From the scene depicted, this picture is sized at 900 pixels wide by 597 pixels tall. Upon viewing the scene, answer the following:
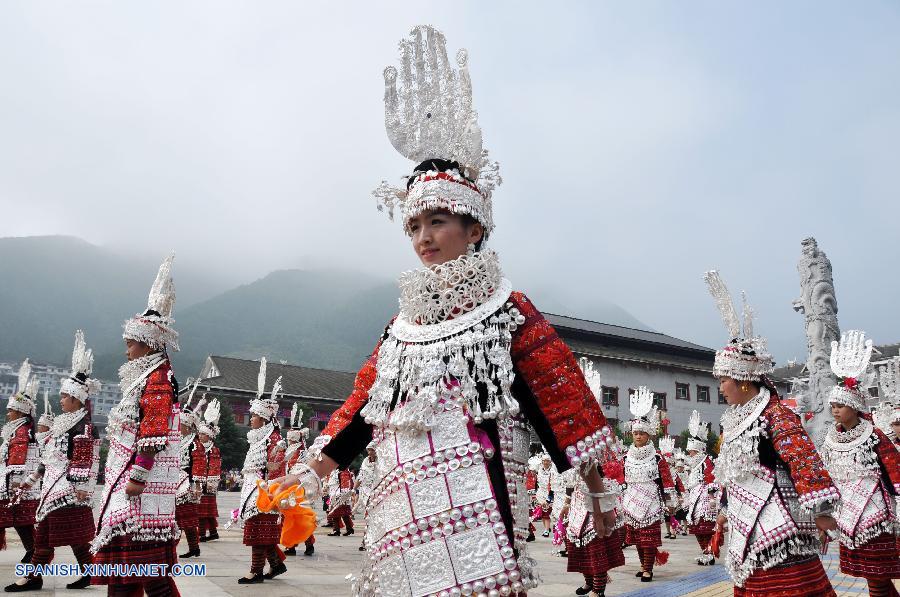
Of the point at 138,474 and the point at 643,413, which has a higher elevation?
the point at 643,413

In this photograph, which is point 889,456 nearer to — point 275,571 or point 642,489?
point 642,489

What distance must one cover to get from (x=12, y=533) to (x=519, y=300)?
47.6 feet

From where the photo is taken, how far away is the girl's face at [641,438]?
412 inches

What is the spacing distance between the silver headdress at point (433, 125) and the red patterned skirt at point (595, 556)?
18.1 ft

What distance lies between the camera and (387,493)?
7.57 feet

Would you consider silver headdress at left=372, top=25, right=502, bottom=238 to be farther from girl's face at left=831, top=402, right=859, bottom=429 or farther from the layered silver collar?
girl's face at left=831, top=402, right=859, bottom=429

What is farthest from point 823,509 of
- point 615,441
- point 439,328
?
point 439,328

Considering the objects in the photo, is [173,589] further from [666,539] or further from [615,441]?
[666,539]

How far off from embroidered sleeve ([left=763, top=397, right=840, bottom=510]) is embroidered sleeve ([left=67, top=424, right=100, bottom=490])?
6220 mm

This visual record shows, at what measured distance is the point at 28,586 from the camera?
6.84 m

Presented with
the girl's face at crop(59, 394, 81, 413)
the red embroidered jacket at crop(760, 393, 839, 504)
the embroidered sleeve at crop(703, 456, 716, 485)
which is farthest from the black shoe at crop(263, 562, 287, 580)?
the embroidered sleeve at crop(703, 456, 716, 485)

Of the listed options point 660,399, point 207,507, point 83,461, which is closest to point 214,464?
point 207,507

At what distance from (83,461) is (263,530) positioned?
2204mm

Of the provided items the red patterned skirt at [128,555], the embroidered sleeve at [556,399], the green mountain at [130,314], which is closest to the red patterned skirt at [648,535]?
the red patterned skirt at [128,555]
